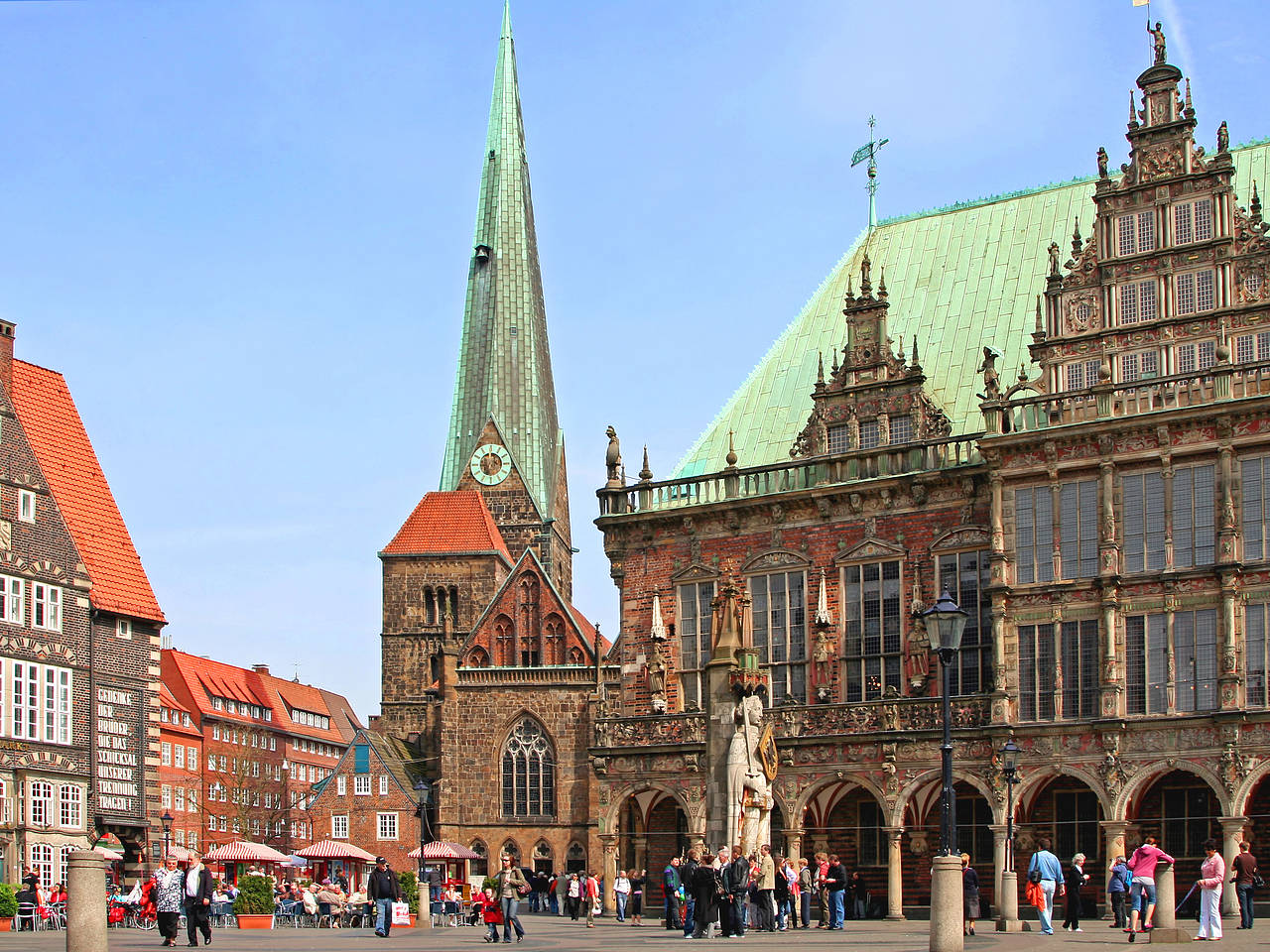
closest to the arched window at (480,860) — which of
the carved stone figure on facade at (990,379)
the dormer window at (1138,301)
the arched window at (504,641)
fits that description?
the arched window at (504,641)

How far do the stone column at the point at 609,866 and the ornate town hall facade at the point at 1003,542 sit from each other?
129 millimetres

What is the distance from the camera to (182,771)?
313ft

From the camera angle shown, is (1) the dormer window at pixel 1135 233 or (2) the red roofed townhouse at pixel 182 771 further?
(2) the red roofed townhouse at pixel 182 771

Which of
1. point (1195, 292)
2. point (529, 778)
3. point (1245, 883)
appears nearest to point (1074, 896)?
point (1245, 883)

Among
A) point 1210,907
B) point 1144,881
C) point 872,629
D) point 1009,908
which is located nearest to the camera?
point 1210,907

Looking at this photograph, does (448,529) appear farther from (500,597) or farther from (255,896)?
(255,896)

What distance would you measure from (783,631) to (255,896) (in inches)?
575

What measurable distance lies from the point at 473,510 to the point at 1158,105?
5701 centimetres

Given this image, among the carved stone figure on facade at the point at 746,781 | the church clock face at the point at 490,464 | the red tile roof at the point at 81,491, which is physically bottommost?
the carved stone figure on facade at the point at 746,781

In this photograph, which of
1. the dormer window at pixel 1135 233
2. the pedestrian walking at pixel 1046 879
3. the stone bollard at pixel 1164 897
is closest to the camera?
the stone bollard at pixel 1164 897

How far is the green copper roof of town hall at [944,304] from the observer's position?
4503cm

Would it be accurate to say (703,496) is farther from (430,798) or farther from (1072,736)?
(430,798)

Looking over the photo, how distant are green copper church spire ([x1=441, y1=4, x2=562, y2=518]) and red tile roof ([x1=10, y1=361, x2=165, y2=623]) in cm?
4646

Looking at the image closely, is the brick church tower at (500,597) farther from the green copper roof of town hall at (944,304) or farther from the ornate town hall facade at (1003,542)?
the ornate town hall facade at (1003,542)
